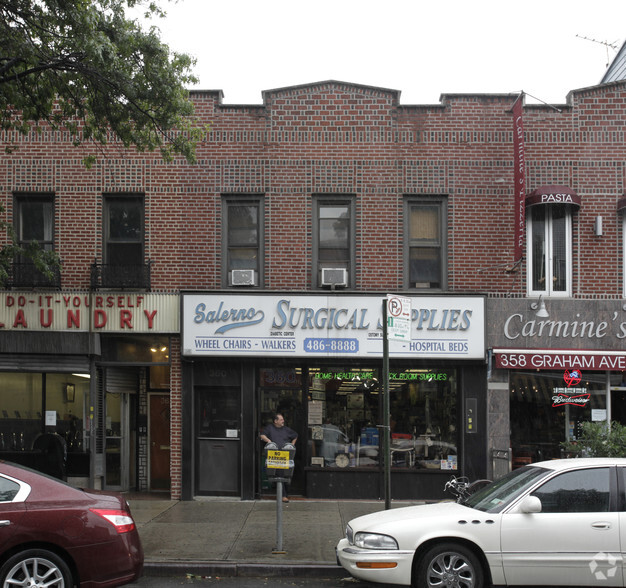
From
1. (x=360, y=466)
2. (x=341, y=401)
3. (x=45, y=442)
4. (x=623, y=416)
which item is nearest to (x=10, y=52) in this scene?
(x=45, y=442)

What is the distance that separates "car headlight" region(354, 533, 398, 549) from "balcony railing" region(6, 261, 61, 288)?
8.20 meters

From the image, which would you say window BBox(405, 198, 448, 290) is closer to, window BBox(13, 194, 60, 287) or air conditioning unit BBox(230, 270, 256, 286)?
air conditioning unit BBox(230, 270, 256, 286)

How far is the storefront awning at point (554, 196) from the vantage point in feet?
41.9

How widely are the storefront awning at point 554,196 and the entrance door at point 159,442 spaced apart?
8042 millimetres

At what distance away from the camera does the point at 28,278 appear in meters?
13.2

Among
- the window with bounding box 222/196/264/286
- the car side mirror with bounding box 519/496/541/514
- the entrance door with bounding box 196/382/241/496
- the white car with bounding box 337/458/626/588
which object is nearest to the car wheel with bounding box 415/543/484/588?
the white car with bounding box 337/458/626/588

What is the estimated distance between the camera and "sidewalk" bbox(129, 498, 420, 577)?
8461 millimetres

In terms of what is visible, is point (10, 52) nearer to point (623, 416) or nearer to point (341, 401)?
point (341, 401)

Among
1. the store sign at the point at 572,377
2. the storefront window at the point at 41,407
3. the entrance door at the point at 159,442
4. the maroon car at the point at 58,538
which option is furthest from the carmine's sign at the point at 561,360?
the maroon car at the point at 58,538

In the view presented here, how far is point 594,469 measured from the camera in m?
7.32

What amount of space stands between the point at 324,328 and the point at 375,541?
6018mm

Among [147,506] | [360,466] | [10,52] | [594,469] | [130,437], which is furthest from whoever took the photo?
[130,437]

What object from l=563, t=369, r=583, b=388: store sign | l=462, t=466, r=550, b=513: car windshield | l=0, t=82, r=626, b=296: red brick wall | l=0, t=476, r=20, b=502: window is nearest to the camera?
l=0, t=476, r=20, b=502: window

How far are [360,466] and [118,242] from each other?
602cm
